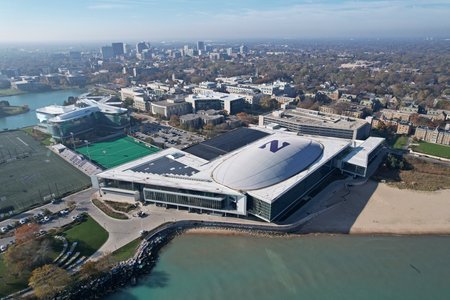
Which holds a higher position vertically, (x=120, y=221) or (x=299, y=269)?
(x=120, y=221)

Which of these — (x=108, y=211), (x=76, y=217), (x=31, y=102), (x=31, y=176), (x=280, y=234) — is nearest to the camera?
(x=280, y=234)

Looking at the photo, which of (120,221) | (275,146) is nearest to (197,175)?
Result: (120,221)

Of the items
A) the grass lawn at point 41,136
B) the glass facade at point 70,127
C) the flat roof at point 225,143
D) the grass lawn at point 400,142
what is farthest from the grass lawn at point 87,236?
the grass lawn at point 400,142

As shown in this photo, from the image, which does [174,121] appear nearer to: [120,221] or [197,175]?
[197,175]

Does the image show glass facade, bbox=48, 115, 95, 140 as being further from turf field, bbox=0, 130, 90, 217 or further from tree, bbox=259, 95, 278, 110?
tree, bbox=259, 95, 278, 110

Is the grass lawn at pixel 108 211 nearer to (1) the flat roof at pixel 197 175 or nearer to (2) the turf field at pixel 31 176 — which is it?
(1) the flat roof at pixel 197 175

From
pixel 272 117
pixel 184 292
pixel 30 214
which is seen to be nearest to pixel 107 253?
pixel 184 292

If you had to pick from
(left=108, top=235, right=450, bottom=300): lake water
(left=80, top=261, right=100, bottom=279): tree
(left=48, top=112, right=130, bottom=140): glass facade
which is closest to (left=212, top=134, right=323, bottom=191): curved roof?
(left=108, top=235, right=450, bottom=300): lake water
